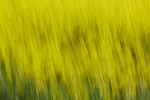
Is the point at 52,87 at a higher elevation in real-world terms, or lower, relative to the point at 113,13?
lower

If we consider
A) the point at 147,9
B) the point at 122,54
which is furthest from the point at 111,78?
the point at 147,9

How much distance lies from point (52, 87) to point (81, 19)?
0.27m

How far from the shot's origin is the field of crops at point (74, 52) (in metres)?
3.12

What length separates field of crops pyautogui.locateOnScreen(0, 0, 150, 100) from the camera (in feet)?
10.3

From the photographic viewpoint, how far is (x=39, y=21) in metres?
3.22

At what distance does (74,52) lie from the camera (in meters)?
3.14

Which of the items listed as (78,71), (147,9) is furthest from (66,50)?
(147,9)

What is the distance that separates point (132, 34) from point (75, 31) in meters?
0.20

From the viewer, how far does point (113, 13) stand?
325 cm

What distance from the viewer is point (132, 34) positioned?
127 inches

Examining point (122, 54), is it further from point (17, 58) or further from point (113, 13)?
point (17, 58)

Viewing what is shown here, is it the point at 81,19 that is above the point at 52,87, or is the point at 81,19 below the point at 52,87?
above

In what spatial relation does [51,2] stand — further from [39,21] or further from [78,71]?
[78,71]

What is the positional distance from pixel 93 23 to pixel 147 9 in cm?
21
